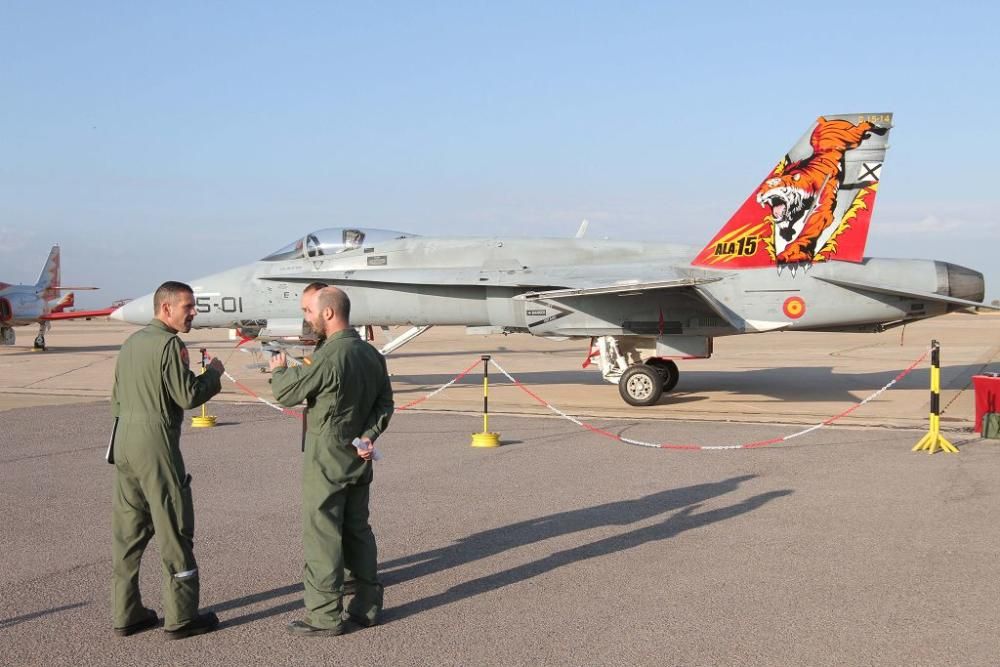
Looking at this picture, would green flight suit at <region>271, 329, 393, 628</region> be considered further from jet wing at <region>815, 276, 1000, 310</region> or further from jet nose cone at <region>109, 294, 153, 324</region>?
jet nose cone at <region>109, 294, 153, 324</region>

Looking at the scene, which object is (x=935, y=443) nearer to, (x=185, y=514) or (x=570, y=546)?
(x=570, y=546)

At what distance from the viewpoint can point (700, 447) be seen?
32.4ft

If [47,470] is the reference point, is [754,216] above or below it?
above

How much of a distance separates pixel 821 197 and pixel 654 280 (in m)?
2.83

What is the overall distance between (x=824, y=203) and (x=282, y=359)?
11114 mm

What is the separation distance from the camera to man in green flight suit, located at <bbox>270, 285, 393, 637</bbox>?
A: 4.41 m

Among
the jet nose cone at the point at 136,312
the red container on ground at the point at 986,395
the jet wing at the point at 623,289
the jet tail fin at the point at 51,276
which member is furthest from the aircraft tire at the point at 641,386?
the jet tail fin at the point at 51,276

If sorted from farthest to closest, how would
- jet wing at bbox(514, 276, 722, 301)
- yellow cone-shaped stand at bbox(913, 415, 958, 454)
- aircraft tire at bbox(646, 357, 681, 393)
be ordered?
aircraft tire at bbox(646, 357, 681, 393) → jet wing at bbox(514, 276, 722, 301) → yellow cone-shaped stand at bbox(913, 415, 958, 454)

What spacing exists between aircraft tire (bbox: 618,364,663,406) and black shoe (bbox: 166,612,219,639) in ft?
33.9

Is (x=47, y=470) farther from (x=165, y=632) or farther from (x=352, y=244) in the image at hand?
(x=352, y=244)

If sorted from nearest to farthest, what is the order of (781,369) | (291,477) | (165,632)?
(165,632), (291,477), (781,369)

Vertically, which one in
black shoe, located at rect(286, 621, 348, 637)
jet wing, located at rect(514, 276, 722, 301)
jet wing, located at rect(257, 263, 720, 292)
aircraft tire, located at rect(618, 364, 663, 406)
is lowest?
black shoe, located at rect(286, 621, 348, 637)

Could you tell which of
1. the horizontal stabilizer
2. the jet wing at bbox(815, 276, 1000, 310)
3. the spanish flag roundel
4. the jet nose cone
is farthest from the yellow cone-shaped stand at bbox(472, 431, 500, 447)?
the jet nose cone

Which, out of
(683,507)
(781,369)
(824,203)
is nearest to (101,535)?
(683,507)
